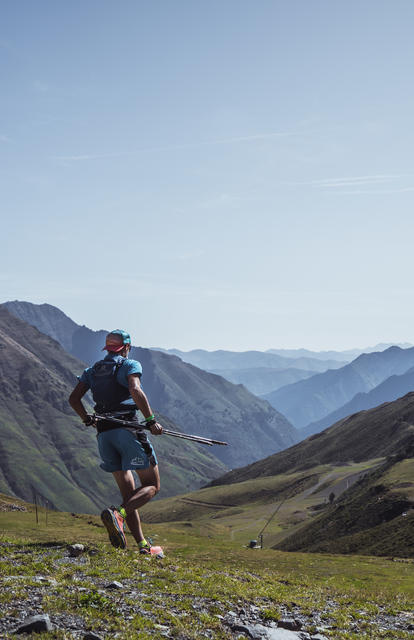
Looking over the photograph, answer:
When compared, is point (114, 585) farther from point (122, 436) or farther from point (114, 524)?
point (122, 436)

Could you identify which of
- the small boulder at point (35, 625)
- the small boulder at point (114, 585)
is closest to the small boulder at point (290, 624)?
the small boulder at point (114, 585)

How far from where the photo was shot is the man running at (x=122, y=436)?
13.2 m

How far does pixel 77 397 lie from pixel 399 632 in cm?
863

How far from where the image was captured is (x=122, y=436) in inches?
522

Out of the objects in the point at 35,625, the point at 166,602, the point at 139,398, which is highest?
the point at 139,398

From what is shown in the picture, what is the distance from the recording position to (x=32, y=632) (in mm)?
7945

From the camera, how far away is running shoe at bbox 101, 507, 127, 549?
12695 mm

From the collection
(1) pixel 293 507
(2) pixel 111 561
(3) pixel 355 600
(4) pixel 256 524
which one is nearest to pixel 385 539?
(3) pixel 355 600

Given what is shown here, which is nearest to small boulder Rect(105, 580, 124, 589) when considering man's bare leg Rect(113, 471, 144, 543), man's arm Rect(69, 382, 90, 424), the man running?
the man running

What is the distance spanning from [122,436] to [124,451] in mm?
371

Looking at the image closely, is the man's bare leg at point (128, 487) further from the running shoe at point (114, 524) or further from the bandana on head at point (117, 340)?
the bandana on head at point (117, 340)

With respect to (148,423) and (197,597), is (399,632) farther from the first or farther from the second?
(148,423)

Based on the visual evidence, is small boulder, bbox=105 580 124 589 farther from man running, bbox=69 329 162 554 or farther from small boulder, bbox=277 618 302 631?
small boulder, bbox=277 618 302 631

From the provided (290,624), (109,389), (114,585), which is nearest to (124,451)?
(109,389)
